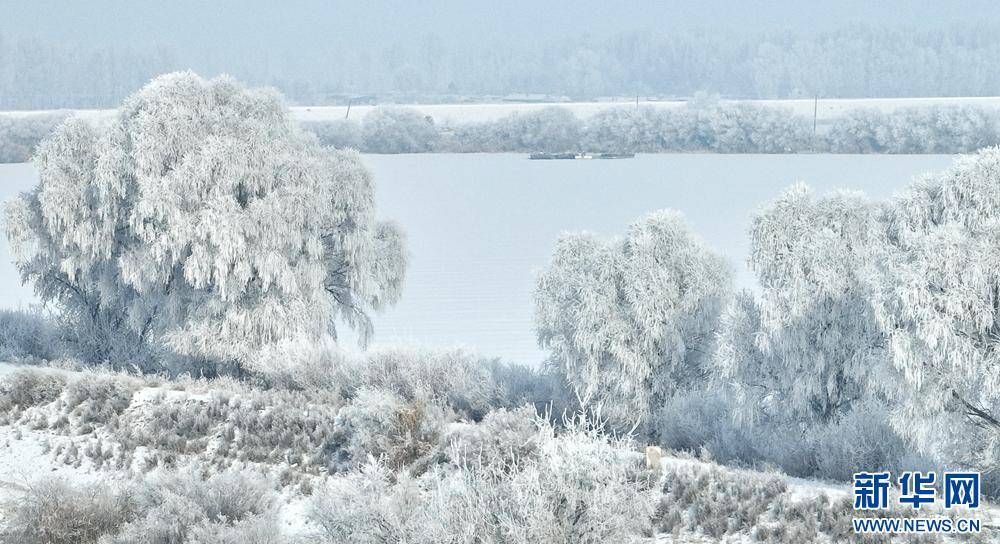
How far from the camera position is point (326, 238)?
73.9 feet

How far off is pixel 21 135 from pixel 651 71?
97.1m

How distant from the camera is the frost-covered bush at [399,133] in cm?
9062

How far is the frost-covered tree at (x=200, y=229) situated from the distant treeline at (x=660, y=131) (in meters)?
49.8

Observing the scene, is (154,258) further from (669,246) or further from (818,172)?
(818,172)

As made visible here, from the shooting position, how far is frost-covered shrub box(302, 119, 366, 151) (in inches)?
3396

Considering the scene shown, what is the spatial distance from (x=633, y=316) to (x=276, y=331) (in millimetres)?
5608

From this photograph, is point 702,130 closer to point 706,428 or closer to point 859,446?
point 706,428

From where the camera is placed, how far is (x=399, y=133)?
297 feet

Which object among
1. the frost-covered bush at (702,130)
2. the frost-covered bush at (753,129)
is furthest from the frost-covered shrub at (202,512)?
the frost-covered bush at (702,130)

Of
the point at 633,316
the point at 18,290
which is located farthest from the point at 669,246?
the point at 18,290

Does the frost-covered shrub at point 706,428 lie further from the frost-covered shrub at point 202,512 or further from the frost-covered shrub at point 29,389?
the frost-covered shrub at point 29,389

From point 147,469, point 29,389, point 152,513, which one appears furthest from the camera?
point 29,389

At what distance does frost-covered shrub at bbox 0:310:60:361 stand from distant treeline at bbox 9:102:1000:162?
158 feet

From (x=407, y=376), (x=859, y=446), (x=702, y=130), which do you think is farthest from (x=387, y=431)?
(x=702, y=130)
